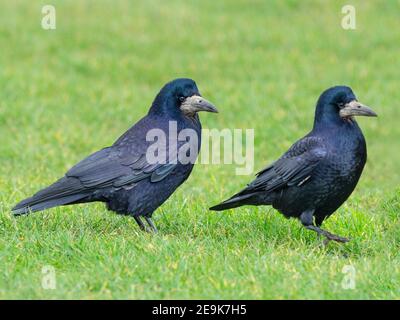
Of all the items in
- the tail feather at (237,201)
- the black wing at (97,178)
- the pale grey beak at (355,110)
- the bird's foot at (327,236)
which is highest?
the pale grey beak at (355,110)

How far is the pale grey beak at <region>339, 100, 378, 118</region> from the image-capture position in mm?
7133

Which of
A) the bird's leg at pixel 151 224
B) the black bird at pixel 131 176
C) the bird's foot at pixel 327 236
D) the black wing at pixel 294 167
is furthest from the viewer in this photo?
the bird's leg at pixel 151 224

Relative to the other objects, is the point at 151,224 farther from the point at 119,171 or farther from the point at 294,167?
the point at 294,167

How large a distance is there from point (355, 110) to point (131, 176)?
1.85m

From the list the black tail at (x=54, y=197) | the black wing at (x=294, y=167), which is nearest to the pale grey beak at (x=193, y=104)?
the black wing at (x=294, y=167)

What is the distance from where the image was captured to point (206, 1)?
19.2 meters

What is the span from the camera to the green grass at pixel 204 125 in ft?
20.0

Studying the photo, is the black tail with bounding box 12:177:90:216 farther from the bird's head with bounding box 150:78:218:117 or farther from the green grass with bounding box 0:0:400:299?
the bird's head with bounding box 150:78:218:117

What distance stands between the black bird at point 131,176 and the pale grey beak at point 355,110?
1037 millimetres

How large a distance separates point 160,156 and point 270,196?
958 mm

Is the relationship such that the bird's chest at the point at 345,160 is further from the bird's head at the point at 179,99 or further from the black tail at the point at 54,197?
the black tail at the point at 54,197

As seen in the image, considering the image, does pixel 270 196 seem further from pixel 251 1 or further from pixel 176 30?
pixel 251 1

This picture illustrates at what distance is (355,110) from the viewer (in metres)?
7.15

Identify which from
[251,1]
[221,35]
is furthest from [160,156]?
[251,1]
